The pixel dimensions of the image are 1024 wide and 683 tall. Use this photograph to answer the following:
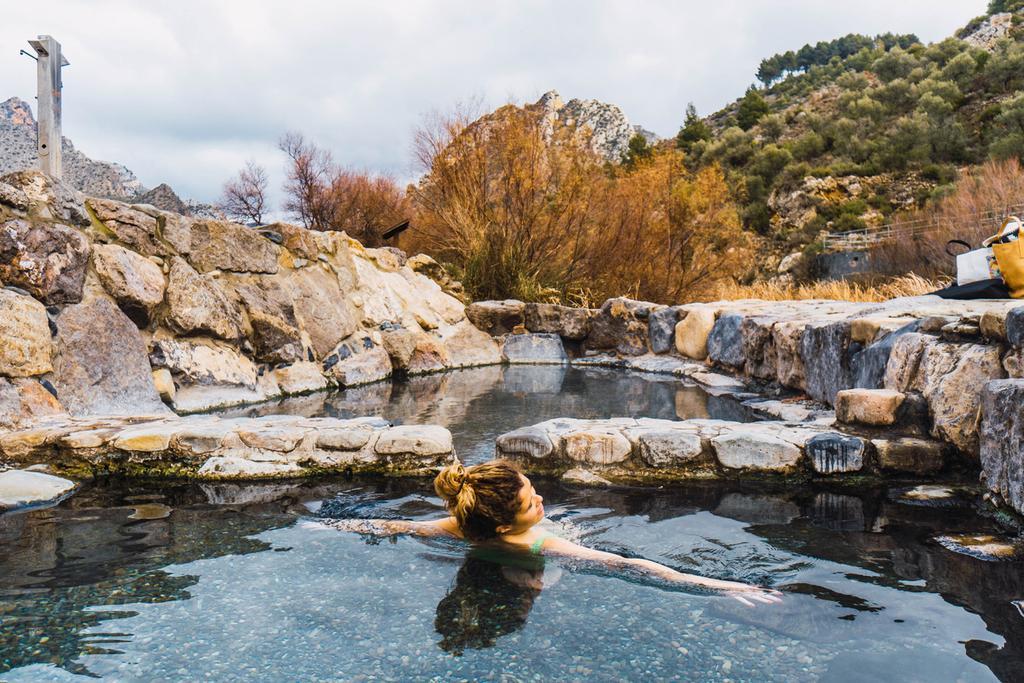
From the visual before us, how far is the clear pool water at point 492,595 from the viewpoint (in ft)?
5.37

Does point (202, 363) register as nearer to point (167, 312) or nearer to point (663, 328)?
point (167, 312)

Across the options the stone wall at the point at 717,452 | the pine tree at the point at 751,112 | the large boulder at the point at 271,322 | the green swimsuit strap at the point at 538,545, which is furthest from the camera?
the pine tree at the point at 751,112

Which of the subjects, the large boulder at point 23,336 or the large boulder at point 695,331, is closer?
the large boulder at point 23,336

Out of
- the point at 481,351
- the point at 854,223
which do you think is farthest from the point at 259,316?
the point at 854,223

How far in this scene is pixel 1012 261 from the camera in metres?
4.00

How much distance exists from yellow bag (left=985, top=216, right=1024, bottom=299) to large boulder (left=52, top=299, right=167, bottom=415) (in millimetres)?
5587

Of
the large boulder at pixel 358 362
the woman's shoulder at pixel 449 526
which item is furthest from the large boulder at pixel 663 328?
the woman's shoulder at pixel 449 526

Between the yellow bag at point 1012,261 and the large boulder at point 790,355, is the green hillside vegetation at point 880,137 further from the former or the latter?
the yellow bag at point 1012,261

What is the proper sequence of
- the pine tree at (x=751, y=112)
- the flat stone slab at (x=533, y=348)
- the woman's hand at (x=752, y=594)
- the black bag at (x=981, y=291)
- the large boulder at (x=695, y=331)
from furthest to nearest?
the pine tree at (x=751, y=112)
the flat stone slab at (x=533, y=348)
the large boulder at (x=695, y=331)
the black bag at (x=981, y=291)
the woman's hand at (x=752, y=594)

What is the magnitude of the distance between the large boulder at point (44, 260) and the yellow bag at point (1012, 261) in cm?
607

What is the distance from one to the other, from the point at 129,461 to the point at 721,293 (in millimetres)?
9386

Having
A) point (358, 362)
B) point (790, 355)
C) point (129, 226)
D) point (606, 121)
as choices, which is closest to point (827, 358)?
point (790, 355)

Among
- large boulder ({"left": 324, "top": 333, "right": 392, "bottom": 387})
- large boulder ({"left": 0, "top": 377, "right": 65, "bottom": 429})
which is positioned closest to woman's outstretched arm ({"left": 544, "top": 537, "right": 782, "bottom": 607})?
large boulder ({"left": 0, "top": 377, "right": 65, "bottom": 429})

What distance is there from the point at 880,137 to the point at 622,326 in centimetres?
2139
